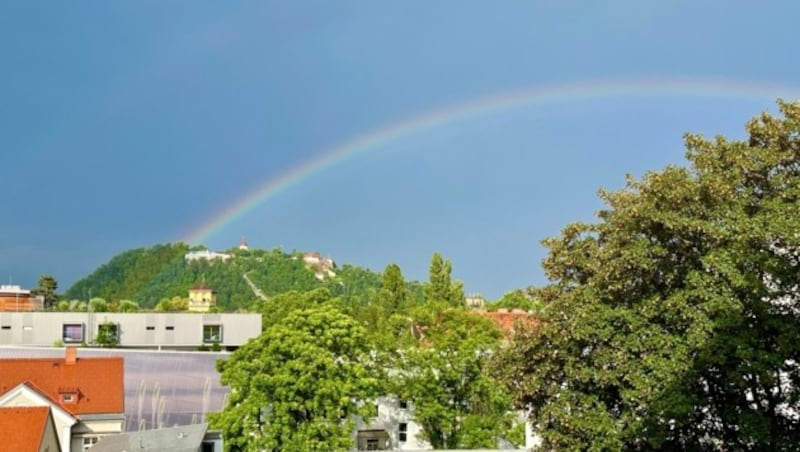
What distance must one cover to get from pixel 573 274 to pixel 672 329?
10.6ft

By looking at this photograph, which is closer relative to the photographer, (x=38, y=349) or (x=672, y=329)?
→ (x=672, y=329)

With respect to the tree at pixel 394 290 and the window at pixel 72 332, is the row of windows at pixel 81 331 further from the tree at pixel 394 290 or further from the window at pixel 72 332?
the tree at pixel 394 290

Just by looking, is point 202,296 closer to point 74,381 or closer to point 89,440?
point 74,381

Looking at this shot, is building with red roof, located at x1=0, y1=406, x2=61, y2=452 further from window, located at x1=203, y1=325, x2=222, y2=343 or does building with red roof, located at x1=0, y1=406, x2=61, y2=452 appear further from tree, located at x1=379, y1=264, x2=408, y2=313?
tree, located at x1=379, y1=264, x2=408, y2=313

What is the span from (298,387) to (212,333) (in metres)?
42.5

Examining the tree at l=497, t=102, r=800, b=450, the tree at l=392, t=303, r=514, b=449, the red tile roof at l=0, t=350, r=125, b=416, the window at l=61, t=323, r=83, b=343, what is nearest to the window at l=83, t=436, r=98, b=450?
the red tile roof at l=0, t=350, r=125, b=416

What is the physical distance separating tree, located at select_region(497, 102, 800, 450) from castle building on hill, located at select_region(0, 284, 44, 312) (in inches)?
3459

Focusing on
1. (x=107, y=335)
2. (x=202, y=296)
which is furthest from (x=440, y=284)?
(x=202, y=296)

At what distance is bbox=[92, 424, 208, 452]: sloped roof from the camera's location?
1160 inches

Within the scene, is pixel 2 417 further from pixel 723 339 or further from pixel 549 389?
pixel 723 339

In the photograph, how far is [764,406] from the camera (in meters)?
18.6

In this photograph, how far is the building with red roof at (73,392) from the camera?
3744 centimetres

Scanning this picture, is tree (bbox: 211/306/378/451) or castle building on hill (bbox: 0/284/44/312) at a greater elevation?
castle building on hill (bbox: 0/284/44/312)

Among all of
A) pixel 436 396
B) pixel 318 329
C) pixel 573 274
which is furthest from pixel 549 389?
pixel 436 396
